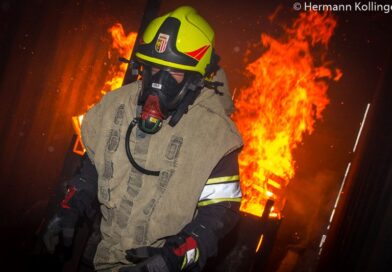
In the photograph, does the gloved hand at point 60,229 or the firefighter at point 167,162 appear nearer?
the firefighter at point 167,162

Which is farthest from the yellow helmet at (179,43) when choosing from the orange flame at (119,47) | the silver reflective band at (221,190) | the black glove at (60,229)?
the orange flame at (119,47)

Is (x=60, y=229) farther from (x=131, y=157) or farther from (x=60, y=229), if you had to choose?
(x=131, y=157)

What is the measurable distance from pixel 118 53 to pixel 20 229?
414 cm

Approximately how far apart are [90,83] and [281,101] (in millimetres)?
5072

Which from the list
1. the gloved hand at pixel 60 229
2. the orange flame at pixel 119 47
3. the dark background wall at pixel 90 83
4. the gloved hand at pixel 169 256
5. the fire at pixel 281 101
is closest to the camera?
the gloved hand at pixel 169 256

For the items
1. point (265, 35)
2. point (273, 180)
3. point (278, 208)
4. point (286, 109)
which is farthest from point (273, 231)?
point (265, 35)

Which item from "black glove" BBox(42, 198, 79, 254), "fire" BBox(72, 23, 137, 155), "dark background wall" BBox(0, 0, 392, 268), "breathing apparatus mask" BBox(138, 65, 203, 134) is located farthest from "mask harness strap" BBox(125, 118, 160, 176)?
"fire" BBox(72, 23, 137, 155)

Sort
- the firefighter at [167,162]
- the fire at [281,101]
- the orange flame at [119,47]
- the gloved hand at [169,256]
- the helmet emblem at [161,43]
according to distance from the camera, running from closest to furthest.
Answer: the gloved hand at [169,256], the firefighter at [167,162], the helmet emblem at [161,43], the orange flame at [119,47], the fire at [281,101]

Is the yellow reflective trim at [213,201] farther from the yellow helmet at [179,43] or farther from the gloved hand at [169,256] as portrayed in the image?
the yellow helmet at [179,43]

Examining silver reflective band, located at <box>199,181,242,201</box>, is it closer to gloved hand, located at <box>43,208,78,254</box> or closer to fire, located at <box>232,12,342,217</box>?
gloved hand, located at <box>43,208,78,254</box>

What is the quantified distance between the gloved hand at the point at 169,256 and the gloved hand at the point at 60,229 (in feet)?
2.50

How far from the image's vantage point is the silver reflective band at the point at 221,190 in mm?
2492

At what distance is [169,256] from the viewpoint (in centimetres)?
228

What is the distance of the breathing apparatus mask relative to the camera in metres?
2.51
